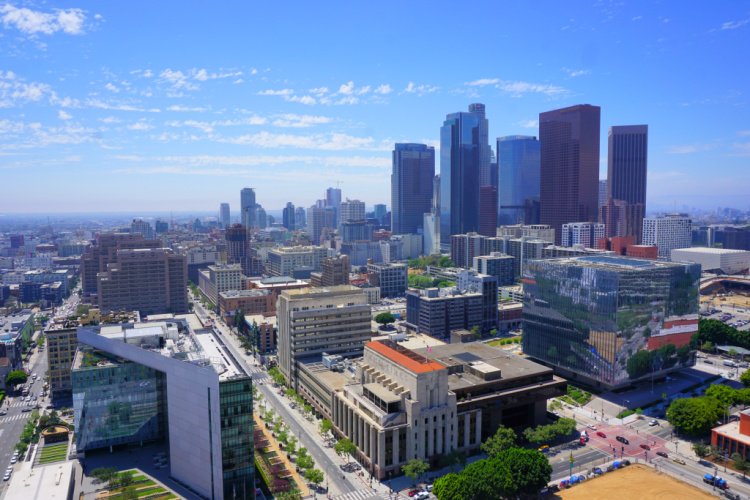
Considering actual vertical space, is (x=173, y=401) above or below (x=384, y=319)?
above

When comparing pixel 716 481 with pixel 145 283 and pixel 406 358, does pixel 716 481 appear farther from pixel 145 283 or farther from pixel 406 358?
pixel 145 283

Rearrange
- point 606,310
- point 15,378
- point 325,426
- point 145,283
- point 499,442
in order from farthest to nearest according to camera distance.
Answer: point 145,283
point 15,378
point 606,310
point 325,426
point 499,442

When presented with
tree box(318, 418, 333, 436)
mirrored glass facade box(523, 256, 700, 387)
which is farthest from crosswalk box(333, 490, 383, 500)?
mirrored glass facade box(523, 256, 700, 387)

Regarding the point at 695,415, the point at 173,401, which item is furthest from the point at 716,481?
the point at 173,401

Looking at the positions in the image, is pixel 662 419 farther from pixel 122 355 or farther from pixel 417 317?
pixel 122 355

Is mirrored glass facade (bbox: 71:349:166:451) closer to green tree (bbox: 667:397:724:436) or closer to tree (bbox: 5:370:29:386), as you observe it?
tree (bbox: 5:370:29:386)

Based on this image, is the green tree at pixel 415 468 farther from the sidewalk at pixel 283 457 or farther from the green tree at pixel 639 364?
the green tree at pixel 639 364
